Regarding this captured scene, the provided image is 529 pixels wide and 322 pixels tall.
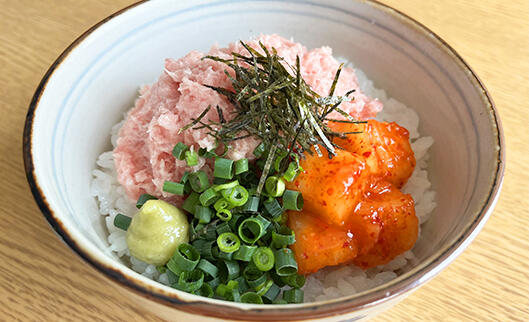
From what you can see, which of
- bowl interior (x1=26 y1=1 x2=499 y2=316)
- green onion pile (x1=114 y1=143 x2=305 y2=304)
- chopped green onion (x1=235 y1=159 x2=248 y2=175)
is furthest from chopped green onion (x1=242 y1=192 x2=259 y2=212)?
bowl interior (x1=26 y1=1 x2=499 y2=316)

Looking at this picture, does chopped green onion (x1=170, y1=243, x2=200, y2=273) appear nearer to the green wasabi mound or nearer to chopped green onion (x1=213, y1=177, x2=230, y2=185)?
the green wasabi mound

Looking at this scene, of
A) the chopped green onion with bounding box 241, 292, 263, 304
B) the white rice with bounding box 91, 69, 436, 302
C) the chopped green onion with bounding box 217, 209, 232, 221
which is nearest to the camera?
the chopped green onion with bounding box 241, 292, 263, 304

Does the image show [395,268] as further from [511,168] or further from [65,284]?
[65,284]

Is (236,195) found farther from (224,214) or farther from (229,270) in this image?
(229,270)

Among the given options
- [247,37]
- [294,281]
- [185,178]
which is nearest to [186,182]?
[185,178]

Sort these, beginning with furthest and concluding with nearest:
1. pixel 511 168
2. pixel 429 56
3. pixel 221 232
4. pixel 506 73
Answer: pixel 506 73 < pixel 511 168 < pixel 429 56 < pixel 221 232

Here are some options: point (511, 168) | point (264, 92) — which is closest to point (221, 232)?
point (264, 92)
